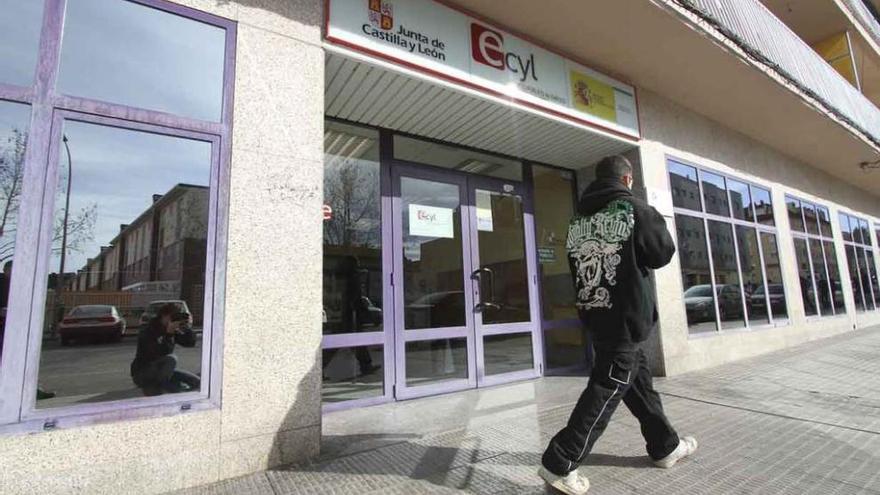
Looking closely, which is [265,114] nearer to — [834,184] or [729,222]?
[729,222]

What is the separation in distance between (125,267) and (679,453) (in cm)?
361

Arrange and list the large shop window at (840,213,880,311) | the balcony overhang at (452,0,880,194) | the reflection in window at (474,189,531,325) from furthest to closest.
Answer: the large shop window at (840,213,880,311) < the reflection in window at (474,189,531,325) < the balcony overhang at (452,0,880,194)

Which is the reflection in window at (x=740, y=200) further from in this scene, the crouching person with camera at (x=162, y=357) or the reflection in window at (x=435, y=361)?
the crouching person with camera at (x=162, y=357)

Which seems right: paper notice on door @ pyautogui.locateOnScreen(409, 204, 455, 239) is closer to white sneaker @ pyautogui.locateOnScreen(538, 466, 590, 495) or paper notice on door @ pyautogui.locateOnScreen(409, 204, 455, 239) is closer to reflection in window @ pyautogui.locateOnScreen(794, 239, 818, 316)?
white sneaker @ pyautogui.locateOnScreen(538, 466, 590, 495)

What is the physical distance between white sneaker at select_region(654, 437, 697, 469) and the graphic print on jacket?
1.07 meters

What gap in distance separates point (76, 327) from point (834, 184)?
1424cm

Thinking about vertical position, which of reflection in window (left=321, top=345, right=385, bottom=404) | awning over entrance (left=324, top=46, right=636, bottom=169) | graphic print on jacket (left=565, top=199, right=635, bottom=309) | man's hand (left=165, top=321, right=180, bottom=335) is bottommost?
reflection in window (left=321, top=345, right=385, bottom=404)

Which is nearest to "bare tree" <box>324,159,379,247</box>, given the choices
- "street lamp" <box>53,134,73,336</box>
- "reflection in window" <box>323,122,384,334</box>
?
"reflection in window" <box>323,122,384,334</box>

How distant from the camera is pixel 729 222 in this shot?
713 centimetres

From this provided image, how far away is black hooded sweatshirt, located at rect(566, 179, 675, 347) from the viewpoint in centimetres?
247

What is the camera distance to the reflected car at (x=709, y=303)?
6090 mm

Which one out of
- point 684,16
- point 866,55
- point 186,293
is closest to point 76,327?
point 186,293

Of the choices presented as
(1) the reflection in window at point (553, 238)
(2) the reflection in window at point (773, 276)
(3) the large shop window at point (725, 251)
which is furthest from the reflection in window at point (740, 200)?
(1) the reflection in window at point (553, 238)

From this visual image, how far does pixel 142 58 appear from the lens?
290 centimetres
